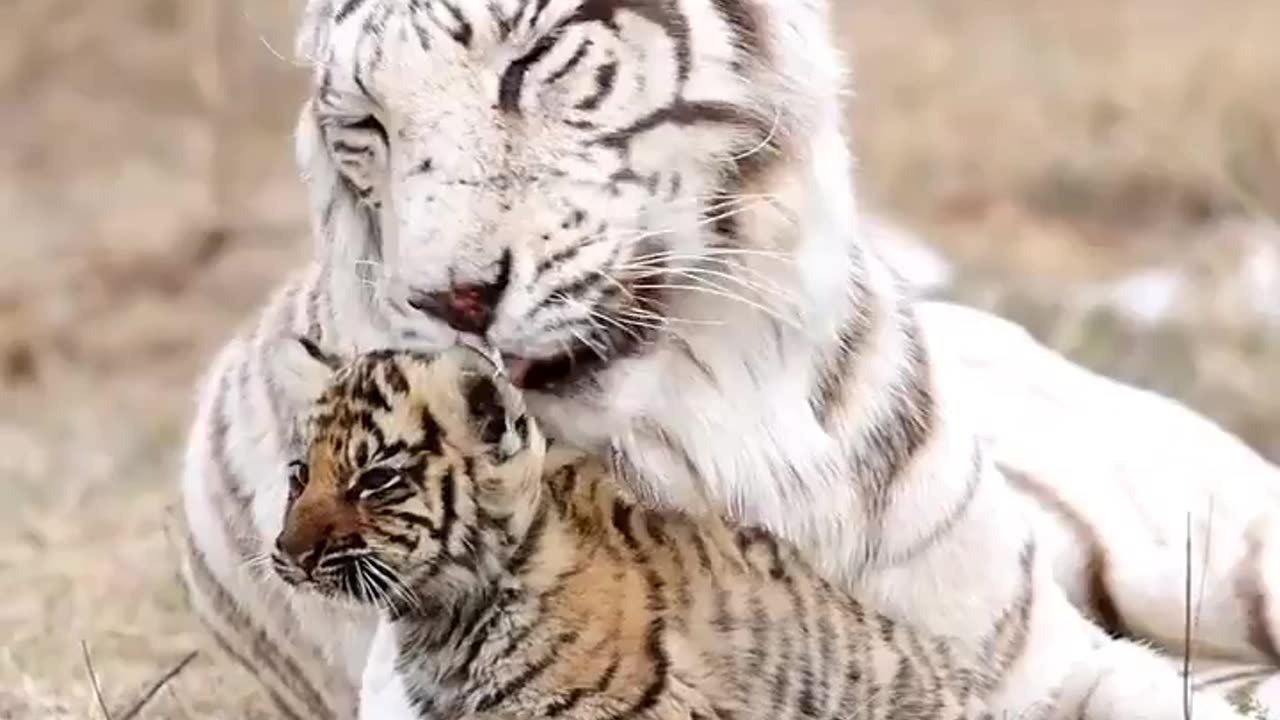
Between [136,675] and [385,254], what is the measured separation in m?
0.30

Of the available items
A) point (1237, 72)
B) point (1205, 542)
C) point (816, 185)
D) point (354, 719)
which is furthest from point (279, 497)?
point (1237, 72)

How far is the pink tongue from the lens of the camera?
46 cm

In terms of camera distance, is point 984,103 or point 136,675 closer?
point 136,675

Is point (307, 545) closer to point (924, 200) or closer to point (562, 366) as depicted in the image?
point (562, 366)

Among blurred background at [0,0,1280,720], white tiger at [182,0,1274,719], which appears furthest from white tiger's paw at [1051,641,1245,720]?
blurred background at [0,0,1280,720]

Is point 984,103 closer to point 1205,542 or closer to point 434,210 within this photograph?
point 1205,542

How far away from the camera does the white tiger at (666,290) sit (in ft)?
1.49

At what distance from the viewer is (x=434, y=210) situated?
1.46 ft

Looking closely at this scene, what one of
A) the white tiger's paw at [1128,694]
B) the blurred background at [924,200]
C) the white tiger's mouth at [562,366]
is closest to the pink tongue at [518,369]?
the white tiger's mouth at [562,366]

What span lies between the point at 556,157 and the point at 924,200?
1.60 ft

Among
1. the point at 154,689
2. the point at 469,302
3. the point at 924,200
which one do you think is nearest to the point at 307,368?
→ the point at 469,302

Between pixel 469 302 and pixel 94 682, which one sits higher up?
pixel 469 302

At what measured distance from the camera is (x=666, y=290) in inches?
19.1

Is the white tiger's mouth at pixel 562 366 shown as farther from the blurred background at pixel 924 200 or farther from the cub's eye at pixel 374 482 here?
the blurred background at pixel 924 200
